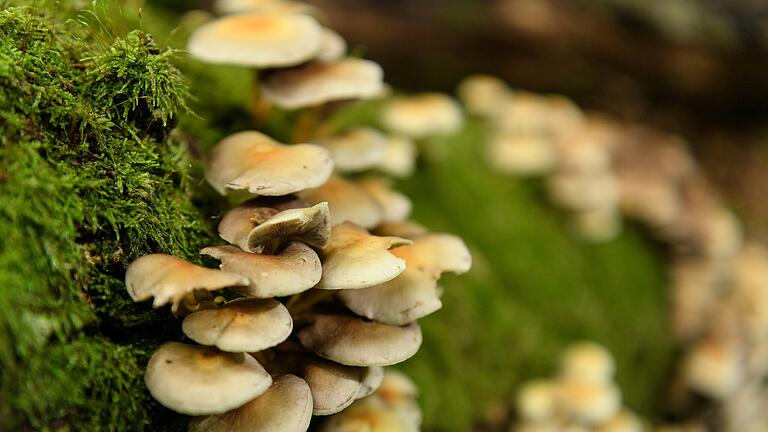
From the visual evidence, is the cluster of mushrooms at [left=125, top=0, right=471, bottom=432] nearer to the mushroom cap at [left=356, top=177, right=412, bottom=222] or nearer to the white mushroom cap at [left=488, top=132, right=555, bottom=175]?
the mushroom cap at [left=356, top=177, right=412, bottom=222]

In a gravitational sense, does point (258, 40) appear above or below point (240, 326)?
above

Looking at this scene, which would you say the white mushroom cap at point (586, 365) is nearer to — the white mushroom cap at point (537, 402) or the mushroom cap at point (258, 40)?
the white mushroom cap at point (537, 402)

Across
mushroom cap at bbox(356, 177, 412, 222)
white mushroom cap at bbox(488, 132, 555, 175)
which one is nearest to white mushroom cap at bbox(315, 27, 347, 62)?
mushroom cap at bbox(356, 177, 412, 222)

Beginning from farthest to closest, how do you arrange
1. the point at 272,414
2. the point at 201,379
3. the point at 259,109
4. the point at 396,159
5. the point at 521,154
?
the point at 521,154 < the point at 396,159 < the point at 259,109 < the point at 272,414 < the point at 201,379

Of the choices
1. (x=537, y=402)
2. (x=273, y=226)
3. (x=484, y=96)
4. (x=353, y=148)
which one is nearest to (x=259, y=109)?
(x=353, y=148)

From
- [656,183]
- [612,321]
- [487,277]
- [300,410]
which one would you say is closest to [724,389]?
[612,321]

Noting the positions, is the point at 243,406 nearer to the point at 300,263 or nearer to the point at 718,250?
the point at 300,263

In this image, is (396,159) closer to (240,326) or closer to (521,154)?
(521,154)
